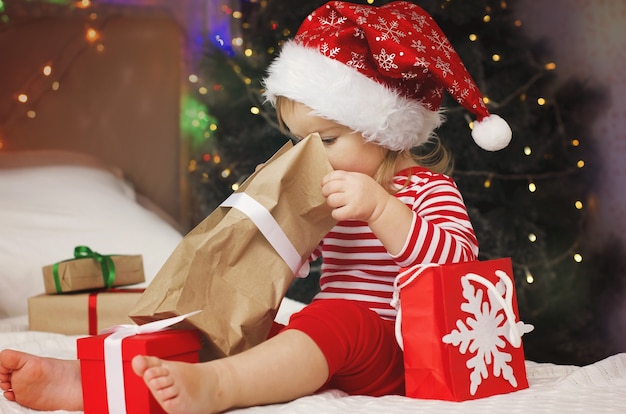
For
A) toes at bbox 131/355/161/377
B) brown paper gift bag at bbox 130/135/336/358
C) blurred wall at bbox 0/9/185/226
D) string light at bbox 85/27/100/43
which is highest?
string light at bbox 85/27/100/43

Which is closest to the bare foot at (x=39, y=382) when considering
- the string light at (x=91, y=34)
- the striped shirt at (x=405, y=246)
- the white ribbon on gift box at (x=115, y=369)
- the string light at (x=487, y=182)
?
the white ribbon on gift box at (x=115, y=369)

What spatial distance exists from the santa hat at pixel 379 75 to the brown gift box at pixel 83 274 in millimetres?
638

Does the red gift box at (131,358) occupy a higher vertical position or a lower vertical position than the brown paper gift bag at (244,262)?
lower

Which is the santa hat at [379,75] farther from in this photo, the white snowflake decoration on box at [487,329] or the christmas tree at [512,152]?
the christmas tree at [512,152]

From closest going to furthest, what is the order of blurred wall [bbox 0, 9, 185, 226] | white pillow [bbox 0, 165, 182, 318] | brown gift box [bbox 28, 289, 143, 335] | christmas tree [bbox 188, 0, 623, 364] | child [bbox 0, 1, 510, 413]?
child [bbox 0, 1, 510, 413]
brown gift box [bbox 28, 289, 143, 335]
white pillow [bbox 0, 165, 182, 318]
christmas tree [bbox 188, 0, 623, 364]
blurred wall [bbox 0, 9, 185, 226]

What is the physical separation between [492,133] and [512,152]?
1275mm

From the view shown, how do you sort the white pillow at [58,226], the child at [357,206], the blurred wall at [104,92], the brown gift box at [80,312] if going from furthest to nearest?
1. the blurred wall at [104,92]
2. the white pillow at [58,226]
3. the brown gift box at [80,312]
4. the child at [357,206]

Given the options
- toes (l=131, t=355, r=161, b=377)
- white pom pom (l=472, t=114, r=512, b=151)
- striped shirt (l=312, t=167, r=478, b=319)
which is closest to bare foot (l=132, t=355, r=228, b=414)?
toes (l=131, t=355, r=161, b=377)

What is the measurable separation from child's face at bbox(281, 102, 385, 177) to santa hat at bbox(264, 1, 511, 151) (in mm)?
21

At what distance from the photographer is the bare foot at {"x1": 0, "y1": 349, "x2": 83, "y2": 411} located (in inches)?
39.2

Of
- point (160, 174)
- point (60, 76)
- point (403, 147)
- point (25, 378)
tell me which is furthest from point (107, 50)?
point (25, 378)

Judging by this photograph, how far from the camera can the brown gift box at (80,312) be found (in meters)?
1.58

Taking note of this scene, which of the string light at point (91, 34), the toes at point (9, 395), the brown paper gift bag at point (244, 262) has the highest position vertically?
the string light at point (91, 34)

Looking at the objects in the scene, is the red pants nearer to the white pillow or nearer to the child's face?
the child's face
